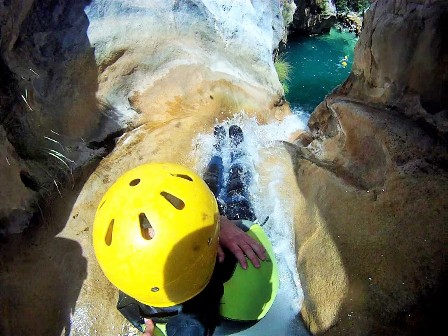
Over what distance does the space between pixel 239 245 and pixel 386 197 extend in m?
1.28

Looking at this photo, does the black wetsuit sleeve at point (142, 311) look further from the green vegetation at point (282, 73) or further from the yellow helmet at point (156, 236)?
the green vegetation at point (282, 73)

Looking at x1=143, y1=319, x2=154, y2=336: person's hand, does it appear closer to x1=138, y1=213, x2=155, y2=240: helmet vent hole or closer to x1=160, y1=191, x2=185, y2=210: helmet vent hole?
x1=138, y1=213, x2=155, y2=240: helmet vent hole

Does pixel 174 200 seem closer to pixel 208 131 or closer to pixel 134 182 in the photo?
pixel 134 182

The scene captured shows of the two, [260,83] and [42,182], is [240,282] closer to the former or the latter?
[42,182]

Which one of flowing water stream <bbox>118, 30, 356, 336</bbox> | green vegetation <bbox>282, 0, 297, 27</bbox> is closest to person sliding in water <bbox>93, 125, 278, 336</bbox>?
flowing water stream <bbox>118, 30, 356, 336</bbox>

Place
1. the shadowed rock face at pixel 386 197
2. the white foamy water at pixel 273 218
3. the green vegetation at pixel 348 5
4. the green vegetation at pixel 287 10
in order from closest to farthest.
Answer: the shadowed rock face at pixel 386 197, the white foamy water at pixel 273 218, the green vegetation at pixel 287 10, the green vegetation at pixel 348 5

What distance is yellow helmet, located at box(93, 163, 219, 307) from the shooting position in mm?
2410

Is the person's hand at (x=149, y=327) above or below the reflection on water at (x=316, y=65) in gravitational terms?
above

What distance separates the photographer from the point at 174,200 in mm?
2557

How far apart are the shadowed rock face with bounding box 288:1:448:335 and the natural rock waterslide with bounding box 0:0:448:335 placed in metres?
0.01

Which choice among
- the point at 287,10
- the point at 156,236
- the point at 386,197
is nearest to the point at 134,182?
the point at 156,236

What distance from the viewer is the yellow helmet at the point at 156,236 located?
241 centimetres

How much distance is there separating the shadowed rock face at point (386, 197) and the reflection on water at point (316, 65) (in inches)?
178

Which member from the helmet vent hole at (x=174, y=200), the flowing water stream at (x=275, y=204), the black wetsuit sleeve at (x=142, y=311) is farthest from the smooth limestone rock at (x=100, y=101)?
the helmet vent hole at (x=174, y=200)
